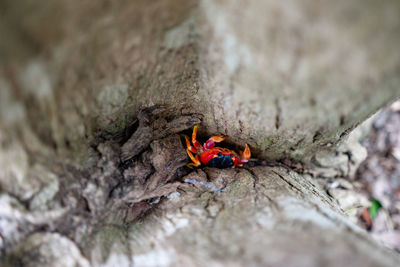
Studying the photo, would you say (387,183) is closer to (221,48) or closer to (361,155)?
(361,155)

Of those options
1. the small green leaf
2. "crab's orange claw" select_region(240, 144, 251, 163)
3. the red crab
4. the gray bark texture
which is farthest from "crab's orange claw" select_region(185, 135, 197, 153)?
the small green leaf

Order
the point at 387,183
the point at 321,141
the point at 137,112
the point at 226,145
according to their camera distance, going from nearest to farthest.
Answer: the point at 137,112 < the point at 321,141 < the point at 226,145 < the point at 387,183

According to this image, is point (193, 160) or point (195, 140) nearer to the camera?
point (193, 160)

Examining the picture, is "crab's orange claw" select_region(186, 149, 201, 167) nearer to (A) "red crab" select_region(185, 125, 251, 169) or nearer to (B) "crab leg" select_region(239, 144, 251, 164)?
(A) "red crab" select_region(185, 125, 251, 169)

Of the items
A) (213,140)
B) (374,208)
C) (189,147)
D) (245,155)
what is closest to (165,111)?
(189,147)

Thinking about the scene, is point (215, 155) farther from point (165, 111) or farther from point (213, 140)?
point (165, 111)

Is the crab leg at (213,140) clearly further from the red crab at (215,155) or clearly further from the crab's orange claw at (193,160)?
the crab's orange claw at (193,160)

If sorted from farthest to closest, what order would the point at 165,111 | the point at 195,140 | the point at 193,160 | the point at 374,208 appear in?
the point at 374,208 → the point at 195,140 → the point at 193,160 → the point at 165,111

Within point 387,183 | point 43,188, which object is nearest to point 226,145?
point 43,188

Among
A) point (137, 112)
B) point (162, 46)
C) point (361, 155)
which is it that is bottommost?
point (361, 155)
